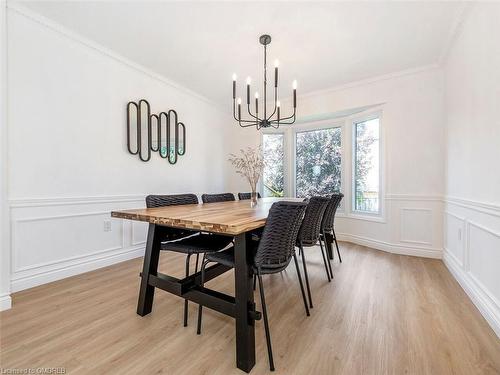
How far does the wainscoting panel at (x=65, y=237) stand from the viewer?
7.20ft

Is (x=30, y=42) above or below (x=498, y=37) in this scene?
above

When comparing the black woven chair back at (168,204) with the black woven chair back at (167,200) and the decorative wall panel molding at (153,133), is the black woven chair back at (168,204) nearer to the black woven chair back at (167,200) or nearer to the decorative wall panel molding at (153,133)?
the black woven chair back at (167,200)

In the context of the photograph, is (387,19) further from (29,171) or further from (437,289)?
(29,171)

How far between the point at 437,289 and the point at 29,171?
4038 millimetres

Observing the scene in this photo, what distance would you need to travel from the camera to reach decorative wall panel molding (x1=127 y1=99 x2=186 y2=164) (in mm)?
3178

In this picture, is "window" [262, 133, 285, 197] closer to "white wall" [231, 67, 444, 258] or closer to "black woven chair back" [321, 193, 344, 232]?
"white wall" [231, 67, 444, 258]

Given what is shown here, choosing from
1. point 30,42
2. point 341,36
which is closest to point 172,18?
point 30,42

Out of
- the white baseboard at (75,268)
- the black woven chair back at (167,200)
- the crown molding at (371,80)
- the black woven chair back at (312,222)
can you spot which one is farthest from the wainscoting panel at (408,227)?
the white baseboard at (75,268)

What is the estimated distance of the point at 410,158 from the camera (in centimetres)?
335

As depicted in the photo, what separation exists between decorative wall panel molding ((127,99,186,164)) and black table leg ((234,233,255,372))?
8.20 feet

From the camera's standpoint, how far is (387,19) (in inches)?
89.3

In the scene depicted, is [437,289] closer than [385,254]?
Yes

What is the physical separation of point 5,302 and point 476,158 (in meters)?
4.08

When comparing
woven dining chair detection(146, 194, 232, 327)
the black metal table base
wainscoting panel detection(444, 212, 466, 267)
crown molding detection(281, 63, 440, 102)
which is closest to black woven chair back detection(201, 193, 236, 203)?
woven dining chair detection(146, 194, 232, 327)
